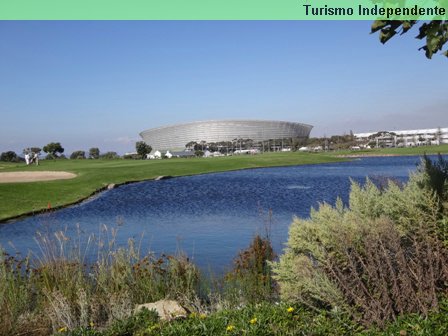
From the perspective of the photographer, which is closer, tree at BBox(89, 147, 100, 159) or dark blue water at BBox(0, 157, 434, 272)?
dark blue water at BBox(0, 157, 434, 272)

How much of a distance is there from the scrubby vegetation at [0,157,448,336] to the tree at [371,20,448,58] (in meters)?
1.93

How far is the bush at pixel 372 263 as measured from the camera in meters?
4.60

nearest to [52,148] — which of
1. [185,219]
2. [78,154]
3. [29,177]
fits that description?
[78,154]

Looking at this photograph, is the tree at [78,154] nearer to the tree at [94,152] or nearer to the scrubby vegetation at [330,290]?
the tree at [94,152]

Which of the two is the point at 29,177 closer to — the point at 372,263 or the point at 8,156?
the point at 372,263

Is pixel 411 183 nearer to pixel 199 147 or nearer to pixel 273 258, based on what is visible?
pixel 273 258

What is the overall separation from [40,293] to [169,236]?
26.4 feet

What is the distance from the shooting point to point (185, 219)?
19.3 meters

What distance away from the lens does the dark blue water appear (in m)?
12.8

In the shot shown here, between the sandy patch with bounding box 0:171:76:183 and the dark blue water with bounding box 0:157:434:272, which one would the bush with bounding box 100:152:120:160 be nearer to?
the sandy patch with bounding box 0:171:76:183

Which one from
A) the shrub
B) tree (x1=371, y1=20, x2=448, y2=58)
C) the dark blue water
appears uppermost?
tree (x1=371, y1=20, x2=448, y2=58)

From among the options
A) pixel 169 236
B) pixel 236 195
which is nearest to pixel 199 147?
pixel 236 195

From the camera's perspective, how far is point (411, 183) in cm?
660

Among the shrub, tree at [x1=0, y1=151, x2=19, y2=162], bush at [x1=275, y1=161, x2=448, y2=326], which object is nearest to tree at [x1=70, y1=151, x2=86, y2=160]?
tree at [x1=0, y1=151, x2=19, y2=162]
